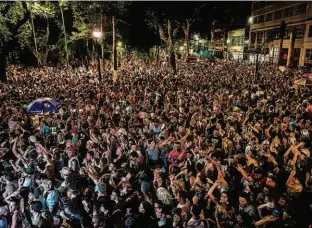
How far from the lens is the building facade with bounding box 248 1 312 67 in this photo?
Answer: 38438mm

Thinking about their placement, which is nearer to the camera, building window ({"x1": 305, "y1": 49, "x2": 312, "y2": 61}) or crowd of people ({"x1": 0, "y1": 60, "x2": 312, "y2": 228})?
crowd of people ({"x1": 0, "y1": 60, "x2": 312, "y2": 228})

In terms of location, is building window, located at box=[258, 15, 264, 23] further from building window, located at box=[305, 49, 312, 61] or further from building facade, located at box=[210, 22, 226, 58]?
building window, located at box=[305, 49, 312, 61]

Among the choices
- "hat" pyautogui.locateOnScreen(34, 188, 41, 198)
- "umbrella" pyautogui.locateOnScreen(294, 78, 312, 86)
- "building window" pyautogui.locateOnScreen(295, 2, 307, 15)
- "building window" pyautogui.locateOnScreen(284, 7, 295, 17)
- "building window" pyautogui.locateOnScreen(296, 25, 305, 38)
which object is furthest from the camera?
"building window" pyautogui.locateOnScreen(284, 7, 295, 17)

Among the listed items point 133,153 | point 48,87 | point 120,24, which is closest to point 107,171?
point 133,153

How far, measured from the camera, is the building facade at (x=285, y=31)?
126ft

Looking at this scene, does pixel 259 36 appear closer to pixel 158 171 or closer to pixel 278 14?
pixel 278 14

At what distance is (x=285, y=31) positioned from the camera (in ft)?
98.9

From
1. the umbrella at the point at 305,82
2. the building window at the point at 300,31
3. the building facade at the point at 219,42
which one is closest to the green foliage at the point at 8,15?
the umbrella at the point at 305,82

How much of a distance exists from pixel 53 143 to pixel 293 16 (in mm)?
42305

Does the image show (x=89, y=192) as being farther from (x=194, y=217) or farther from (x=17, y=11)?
(x=17, y=11)

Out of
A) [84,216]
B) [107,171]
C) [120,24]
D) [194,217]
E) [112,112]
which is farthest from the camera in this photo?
[120,24]

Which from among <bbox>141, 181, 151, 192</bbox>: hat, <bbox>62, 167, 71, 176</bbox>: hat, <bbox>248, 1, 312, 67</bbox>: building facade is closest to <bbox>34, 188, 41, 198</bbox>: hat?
<bbox>62, 167, 71, 176</bbox>: hat

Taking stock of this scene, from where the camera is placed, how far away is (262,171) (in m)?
7.83

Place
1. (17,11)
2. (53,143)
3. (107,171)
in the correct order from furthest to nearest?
(17,11)
(53,143)
(107,171)
